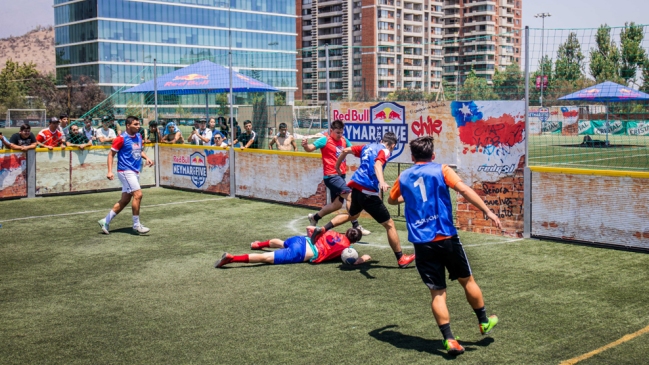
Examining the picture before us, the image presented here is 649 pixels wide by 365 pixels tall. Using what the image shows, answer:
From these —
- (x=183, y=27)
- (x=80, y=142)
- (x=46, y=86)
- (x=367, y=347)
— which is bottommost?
(x=367, y=347)

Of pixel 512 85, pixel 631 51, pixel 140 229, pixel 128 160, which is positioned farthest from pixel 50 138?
pixel 631 51

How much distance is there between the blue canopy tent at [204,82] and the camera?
19.5 m

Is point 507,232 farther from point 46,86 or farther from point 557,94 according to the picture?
point 46,86

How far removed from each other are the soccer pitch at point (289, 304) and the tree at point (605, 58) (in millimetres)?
2890

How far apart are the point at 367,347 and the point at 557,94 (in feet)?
22.6

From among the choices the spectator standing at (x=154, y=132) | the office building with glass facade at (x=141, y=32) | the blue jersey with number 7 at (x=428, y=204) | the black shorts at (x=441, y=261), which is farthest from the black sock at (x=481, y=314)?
the office building with glass facade at (x=141, y=32)

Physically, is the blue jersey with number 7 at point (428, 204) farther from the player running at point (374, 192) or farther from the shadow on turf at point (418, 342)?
the player running at point (374, 192)

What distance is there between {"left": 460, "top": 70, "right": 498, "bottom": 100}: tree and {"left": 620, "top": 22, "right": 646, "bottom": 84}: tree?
2.18m

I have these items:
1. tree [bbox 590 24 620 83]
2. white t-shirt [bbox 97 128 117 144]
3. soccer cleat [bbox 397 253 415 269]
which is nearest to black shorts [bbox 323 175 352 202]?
soccer cleat [bbox 397 253 415 269]

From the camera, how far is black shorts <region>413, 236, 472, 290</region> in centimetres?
569

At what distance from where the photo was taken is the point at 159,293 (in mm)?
7688

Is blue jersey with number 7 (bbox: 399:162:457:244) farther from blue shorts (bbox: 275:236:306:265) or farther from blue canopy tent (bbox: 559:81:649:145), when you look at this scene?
blue canopy tent (bbox: 559:81:649:145)

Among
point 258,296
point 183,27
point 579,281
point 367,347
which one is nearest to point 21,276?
point 258,296

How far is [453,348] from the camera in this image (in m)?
5.45
